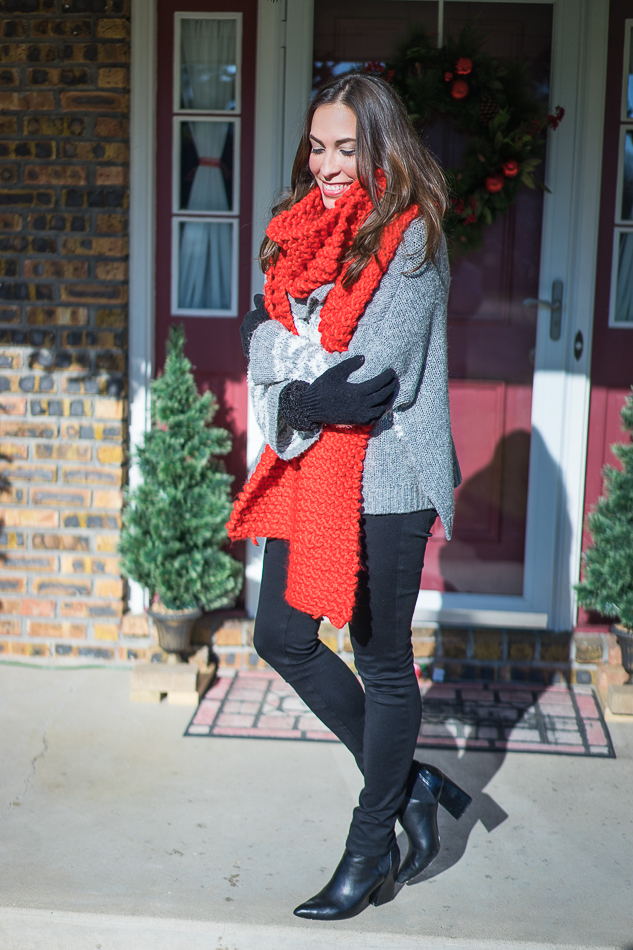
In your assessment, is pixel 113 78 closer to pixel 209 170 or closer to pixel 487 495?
pixel 209 170

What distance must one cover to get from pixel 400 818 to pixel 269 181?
2.21 metres

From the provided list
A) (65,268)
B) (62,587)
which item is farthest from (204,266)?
(62,587)

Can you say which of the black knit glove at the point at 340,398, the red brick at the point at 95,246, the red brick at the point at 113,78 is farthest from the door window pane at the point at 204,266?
the black knit glove at the point at 340,398

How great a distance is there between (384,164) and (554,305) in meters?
1.68

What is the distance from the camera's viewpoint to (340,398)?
1.78 m

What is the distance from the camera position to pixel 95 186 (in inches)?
132

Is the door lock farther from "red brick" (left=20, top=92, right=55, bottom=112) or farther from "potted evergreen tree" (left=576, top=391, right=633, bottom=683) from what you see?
"red brick" (left=20, top=92, right=55, bottom=112)

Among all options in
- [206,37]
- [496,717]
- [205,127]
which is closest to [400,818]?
[496,717]

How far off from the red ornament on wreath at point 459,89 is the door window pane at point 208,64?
0.77 metres

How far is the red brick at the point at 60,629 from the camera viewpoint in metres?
3.55

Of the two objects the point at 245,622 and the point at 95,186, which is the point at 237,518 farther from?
the point at 95,186

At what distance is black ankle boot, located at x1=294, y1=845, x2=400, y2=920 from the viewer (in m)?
2.04

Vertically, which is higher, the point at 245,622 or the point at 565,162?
the point at 565,162

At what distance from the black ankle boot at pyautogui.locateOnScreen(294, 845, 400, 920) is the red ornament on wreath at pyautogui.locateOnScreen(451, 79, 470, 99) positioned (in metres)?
2.37
